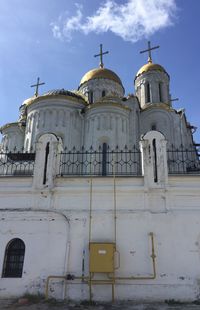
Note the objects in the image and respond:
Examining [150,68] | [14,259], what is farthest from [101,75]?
[14,259]

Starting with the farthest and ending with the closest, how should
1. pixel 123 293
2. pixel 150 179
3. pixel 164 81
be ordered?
pixel 164 81
pixel 150 179
pixel 123 293

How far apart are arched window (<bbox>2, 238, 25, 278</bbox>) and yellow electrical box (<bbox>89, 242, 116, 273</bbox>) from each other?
2.32 meters

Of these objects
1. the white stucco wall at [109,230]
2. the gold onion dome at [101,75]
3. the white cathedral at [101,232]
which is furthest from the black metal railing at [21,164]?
the gold onion dome at [101,75]

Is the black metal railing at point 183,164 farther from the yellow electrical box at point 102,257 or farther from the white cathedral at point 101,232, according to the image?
the yellow electrical box at point 102,257

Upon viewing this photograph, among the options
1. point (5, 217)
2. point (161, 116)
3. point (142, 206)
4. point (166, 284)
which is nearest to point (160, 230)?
point (142, 206)

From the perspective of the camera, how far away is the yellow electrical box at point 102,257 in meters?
8.69

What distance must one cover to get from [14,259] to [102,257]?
2.91 metres

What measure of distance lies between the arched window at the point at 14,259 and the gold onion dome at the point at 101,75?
61.3 feet

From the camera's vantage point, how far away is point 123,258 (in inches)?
356

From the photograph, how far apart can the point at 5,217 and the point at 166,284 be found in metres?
5.49

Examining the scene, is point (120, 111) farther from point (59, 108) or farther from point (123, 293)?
point (123, 293)

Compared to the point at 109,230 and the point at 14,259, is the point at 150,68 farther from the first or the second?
the point at 14,259

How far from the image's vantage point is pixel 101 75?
2544 centimetres

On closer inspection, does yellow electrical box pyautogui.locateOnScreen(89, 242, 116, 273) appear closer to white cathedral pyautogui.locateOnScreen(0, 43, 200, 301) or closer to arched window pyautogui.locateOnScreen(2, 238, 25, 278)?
white cathedral pyautogui.locateOnScreen(0, 43, 200, 301)
